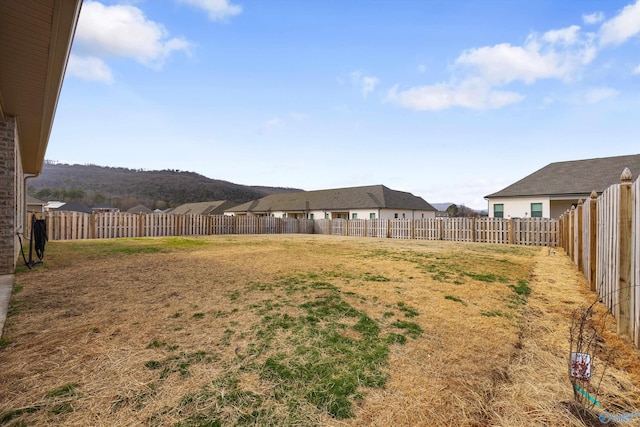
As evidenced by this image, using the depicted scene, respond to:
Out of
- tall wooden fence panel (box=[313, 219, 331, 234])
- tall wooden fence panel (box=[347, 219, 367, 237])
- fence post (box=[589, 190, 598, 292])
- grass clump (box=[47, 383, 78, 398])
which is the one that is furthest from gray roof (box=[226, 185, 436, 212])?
grass clump (box=[47, 383, 78, 398])

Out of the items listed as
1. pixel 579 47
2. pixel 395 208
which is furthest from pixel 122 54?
pixel 395 208

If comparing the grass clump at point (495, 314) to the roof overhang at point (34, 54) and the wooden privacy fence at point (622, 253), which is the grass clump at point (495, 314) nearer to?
the wooden privacy fence at point (622, 253)

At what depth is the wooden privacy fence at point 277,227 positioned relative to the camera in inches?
688

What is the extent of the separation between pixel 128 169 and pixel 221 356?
122118mm

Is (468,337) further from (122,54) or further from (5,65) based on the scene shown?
(122,54)

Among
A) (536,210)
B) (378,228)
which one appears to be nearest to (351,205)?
(378,228)

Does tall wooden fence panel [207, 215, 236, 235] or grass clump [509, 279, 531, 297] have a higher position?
tall wooden fence panel [207, 215, 236, 235]

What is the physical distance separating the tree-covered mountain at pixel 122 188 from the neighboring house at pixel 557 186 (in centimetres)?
6873

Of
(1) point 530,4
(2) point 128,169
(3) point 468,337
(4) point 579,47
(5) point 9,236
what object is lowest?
(3) point 468,337

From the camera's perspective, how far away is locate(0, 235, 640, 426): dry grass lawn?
2027 mm

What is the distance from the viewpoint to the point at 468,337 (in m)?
3.39

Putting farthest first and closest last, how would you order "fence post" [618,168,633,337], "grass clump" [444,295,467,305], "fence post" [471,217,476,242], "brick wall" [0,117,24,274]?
"fence post" [471,217,476,242] < "brick wall" [0,117,24,274] < "grass clump" [444,295,467,305] < "fence post" [618,168,633,337]

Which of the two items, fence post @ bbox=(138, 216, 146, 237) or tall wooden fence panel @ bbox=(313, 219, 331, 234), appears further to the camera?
tall wooden fence panel @ bbox=(313, 219, 331, 234)

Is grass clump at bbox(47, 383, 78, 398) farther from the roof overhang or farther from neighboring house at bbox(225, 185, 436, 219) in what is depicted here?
neighboring house at bbox(225, 185, 436, 219)
